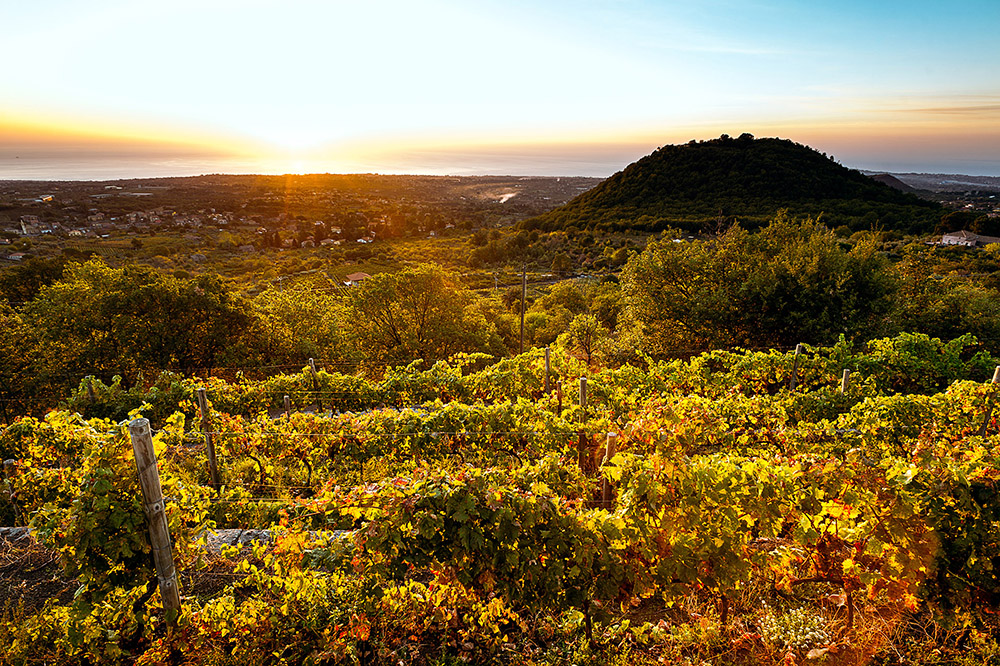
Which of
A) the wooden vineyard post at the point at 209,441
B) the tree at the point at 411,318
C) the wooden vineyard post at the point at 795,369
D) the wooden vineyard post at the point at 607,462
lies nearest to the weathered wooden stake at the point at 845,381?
the wooden vineyard post at the point at 795,369

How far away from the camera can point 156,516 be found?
139 inches

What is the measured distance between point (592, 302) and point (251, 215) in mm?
112044

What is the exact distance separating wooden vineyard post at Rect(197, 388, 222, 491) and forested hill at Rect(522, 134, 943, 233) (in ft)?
230

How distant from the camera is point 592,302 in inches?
1489

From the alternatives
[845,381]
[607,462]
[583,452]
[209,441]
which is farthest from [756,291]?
[209,441]

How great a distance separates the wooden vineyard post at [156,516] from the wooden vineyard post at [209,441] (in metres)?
4.07

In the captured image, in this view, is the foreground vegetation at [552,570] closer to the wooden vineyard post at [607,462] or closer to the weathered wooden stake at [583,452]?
the wooden vineyard post at [607,462]

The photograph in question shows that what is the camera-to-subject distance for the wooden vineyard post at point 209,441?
7480 millimetres

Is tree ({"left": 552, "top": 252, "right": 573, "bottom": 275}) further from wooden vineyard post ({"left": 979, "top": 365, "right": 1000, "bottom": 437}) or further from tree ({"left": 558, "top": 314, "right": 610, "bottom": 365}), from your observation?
wooden vineyard post ({"left": 979, "top": 365, "right": 1000, "bottom": 437})

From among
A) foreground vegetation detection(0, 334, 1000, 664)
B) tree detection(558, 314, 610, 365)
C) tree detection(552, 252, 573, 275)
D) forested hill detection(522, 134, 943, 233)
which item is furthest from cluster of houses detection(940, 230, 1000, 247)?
foreground vegetation detection(0, 334, 1000, 664)

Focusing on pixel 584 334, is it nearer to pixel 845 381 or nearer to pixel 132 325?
pixel 845 381

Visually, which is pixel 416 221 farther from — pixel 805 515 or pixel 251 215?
pixel 805 515

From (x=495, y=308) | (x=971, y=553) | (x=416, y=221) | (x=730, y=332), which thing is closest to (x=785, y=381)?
(x=730, y=332)

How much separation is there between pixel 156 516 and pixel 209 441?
4.49 metres
